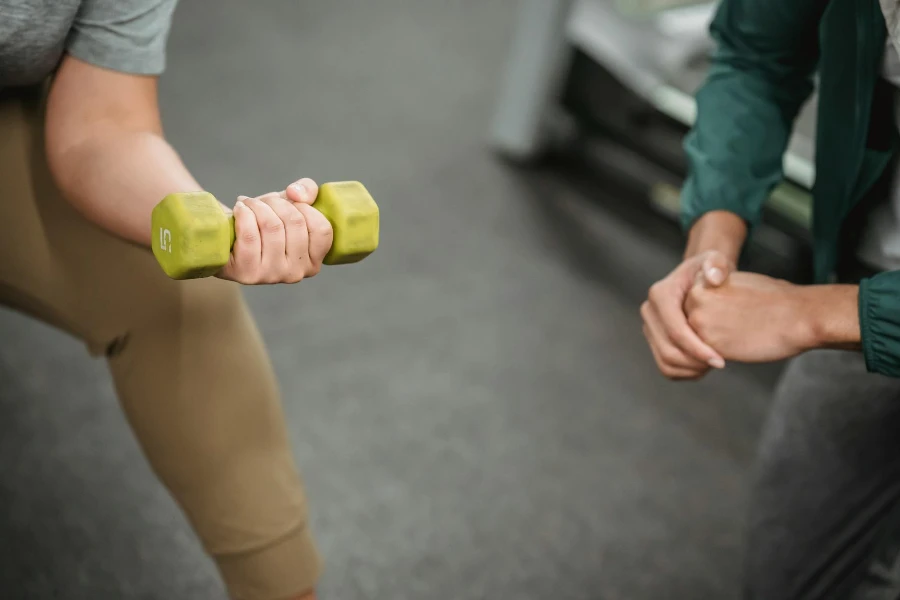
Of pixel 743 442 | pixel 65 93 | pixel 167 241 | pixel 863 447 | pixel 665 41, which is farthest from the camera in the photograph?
pixel 665 41

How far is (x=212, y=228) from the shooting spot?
0.63 meters

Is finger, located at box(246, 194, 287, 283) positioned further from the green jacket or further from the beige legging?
the green jacket

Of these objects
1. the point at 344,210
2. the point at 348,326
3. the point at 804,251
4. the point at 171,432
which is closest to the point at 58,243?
the point at 171,432

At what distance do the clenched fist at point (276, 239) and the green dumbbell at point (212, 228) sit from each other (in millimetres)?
11

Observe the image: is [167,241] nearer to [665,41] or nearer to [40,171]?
[40,171]

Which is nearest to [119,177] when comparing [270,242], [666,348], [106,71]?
[106,71]

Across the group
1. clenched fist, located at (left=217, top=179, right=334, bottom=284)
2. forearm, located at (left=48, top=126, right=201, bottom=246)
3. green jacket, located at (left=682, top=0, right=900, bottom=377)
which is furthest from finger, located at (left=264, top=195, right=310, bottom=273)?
green jacket, located at (left=682, top=0, right=900, bottom=377)

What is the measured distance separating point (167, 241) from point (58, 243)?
0.27 metres

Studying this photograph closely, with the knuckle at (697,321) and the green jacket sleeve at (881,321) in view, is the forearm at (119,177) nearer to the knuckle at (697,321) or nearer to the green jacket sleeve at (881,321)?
the knuckle at (697,321)

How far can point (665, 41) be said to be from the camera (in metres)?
1.96

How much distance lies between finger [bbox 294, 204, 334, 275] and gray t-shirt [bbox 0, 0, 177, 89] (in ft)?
0.83

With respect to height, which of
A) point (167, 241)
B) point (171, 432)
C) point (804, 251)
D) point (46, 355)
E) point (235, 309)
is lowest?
point (46, 355)

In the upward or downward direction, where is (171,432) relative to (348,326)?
upward

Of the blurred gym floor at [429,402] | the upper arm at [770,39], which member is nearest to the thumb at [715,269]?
the upper arm at [770,39]
